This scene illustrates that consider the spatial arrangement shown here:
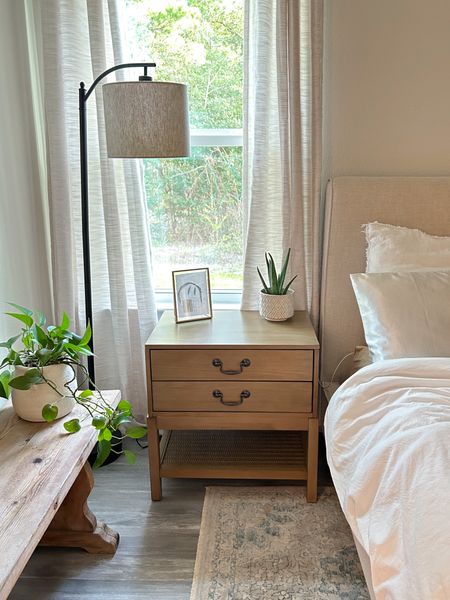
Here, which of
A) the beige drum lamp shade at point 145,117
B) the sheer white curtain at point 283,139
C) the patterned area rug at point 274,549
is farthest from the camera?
the sheer white curtain at point 283,139

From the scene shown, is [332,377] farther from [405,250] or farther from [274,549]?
[274,549]

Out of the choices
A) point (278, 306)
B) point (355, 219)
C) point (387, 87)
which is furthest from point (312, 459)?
point (387, 87)

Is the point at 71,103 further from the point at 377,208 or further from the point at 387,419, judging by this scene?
the point at 387,419

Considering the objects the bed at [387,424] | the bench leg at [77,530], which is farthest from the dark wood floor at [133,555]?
the bed at [387,424]

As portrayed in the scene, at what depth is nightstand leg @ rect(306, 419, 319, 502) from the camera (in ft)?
6.81

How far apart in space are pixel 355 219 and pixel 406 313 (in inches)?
21.1

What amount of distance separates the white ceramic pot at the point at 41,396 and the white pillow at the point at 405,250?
122 centimetres

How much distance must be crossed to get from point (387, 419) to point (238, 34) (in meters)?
1.68

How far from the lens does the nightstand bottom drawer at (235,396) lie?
2049mm

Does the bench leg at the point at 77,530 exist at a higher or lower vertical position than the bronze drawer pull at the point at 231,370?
lower

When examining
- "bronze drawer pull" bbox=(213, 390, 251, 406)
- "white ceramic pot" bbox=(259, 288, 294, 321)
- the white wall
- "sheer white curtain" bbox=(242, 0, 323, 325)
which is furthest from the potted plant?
the white wall

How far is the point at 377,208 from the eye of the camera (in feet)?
7.32

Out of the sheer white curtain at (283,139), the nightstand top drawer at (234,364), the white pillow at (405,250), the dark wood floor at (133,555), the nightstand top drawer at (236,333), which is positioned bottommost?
the dark wood floor at (133,555)

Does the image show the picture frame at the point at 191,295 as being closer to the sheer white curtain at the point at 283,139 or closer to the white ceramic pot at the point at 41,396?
the sheer white curtain at the point at 283,139
